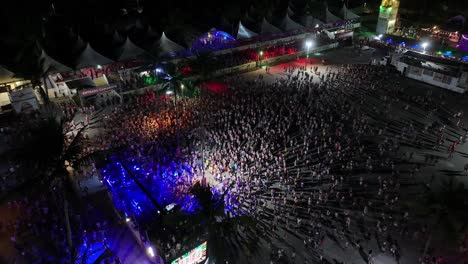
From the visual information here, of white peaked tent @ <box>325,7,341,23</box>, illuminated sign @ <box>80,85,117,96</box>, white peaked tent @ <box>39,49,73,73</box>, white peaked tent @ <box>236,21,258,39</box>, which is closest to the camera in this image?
A: illuminated sign @ <box>80,85,117,96</box>

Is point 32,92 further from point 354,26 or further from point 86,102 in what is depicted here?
point 354,26

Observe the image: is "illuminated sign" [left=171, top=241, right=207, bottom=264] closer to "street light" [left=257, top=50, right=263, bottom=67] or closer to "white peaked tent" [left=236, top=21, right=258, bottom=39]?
"street light" [left=257, top=50, right=263, bottom=67]

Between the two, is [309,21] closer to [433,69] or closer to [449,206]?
[433,69]

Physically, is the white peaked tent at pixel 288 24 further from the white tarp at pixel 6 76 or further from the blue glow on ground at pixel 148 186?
the white tarp at pixel 6 76

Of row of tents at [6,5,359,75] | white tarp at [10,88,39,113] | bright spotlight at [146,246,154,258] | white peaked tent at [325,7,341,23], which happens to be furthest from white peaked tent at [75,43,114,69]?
white peaked tent at [325,7,341,23]

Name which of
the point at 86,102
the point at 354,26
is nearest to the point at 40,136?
the point at 86,102

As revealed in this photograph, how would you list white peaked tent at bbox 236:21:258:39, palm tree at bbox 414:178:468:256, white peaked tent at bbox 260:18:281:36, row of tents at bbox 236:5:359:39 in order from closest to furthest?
palm tree at bbox 414:178:468:256, white peaked tent at bbox 236:21:258:39, row of tents at bbox 236:5:359:39, white peaked tent at bbox 260:18:281:36

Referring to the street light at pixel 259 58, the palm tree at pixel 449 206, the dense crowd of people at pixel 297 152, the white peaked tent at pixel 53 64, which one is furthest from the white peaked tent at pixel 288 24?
the palm tree at pixel 449 206
